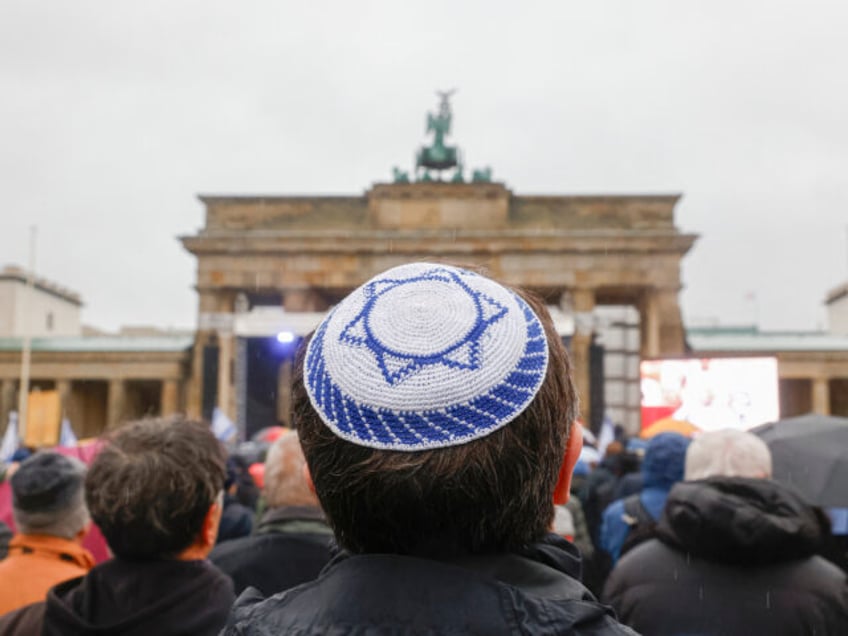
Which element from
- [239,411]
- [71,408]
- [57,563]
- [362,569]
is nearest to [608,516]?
[57,563]

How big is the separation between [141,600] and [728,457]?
2.14 meters

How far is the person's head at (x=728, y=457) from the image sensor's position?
3.43m

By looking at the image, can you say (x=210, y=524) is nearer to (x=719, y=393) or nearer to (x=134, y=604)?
(x=134, y=604)

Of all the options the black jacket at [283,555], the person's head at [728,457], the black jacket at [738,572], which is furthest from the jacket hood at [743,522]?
the black jacket at [283,555]

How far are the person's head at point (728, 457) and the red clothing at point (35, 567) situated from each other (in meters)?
2.24

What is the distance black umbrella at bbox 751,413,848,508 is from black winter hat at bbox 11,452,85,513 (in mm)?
3259

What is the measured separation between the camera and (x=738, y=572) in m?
2.78

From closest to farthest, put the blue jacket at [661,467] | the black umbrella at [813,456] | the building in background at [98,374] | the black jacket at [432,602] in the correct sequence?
1. the black jacket at [432,602]
2. the black umbrella at [813,456]
3. the blue jacket at [661,467]
4. the building in background at [98,374]

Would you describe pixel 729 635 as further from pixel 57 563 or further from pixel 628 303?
pixel 628 303

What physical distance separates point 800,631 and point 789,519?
1.05ft

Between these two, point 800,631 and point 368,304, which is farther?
point 800,631

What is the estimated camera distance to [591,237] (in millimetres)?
36000

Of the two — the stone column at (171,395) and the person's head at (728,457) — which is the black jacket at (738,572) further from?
the stone column at (171,395)

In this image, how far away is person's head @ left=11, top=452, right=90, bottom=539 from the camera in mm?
3123
